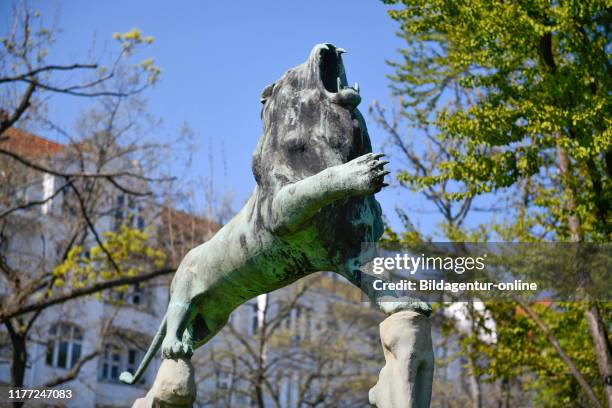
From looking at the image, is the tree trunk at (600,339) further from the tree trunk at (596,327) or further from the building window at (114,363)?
the building window at (114,363)

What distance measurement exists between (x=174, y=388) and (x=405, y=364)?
4.66ft

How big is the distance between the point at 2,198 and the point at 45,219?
912cm

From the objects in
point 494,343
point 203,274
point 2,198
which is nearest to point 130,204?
point 2,198

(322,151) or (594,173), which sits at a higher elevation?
(594,173)

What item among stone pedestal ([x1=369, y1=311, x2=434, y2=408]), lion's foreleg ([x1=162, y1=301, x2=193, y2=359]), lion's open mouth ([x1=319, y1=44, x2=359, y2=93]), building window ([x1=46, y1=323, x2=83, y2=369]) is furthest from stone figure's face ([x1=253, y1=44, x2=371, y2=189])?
building window ([x1=46, y1=323, x2=83, y2=369])

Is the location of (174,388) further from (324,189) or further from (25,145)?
(25,145)

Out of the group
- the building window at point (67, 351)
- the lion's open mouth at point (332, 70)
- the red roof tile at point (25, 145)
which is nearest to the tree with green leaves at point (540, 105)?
the lion's open mouth at point (332, 70)

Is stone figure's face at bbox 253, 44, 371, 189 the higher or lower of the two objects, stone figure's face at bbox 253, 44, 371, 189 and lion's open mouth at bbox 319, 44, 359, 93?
the lower

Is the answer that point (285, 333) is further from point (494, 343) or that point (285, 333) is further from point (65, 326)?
point (494, 343)

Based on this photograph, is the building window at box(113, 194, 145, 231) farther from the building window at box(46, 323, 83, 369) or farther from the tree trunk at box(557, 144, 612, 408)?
the tree trunk at box(557, 144, 612, 408)

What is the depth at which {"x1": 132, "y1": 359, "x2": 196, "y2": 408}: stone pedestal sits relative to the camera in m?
4.59

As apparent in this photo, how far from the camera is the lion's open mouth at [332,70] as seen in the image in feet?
14.9

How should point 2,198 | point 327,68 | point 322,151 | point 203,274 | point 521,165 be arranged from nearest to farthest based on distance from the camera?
point 322,151 < point 327,68 < point 203,274 < point 521,165 < point 2,198

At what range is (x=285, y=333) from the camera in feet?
95.8
